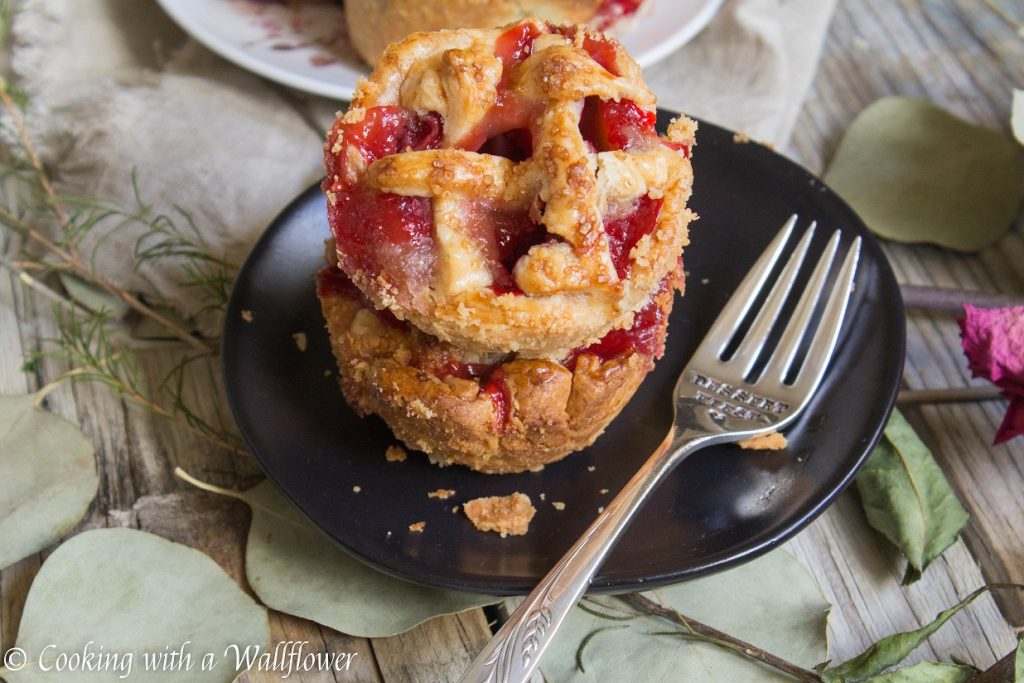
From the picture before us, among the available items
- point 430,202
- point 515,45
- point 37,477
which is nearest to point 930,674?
point 430,202

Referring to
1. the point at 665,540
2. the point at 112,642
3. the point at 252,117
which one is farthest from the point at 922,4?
the point at 112,642

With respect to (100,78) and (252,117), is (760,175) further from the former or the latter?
(100,78)

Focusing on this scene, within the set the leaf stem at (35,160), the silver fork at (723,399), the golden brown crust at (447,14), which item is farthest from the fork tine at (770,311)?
the leaf stem at (35,160)

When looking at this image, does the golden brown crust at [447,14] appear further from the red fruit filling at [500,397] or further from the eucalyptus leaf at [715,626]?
the eucalyptus leaf at [715,626]

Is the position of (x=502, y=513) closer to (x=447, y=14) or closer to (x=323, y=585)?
(x=323, y=585)

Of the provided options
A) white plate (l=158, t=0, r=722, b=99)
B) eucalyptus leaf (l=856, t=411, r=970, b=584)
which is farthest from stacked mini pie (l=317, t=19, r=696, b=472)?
white plate (l=158, t=0, r=722, b=99)
